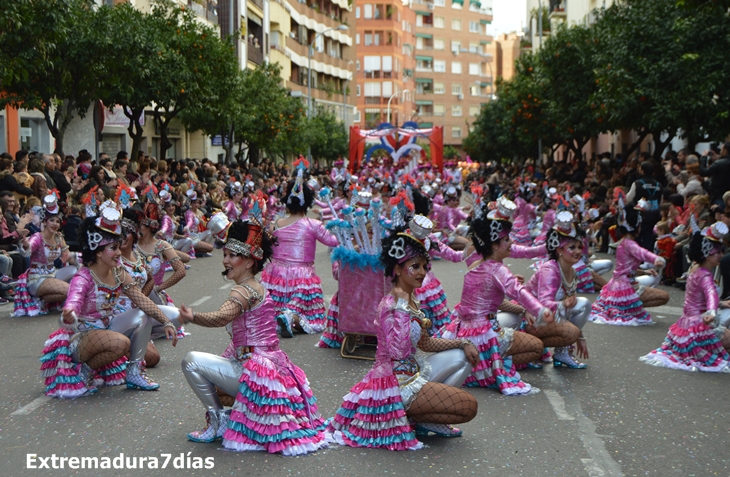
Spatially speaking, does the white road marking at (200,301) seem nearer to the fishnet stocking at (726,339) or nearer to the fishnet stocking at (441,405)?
the fishnet stocking at (726,339)

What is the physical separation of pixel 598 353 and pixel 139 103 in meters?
19.7

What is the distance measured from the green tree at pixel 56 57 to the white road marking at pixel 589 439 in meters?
10.8

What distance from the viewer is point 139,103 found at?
27.1 m

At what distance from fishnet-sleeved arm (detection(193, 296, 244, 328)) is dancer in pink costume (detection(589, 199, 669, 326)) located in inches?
262

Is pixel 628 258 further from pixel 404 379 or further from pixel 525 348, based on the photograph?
pixel 404 379

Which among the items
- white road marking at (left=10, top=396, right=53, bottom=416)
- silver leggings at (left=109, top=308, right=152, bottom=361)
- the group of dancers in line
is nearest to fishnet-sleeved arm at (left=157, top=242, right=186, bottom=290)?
the group of dancers in line

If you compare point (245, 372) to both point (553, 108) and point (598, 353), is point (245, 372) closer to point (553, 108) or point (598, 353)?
point (598, 353)

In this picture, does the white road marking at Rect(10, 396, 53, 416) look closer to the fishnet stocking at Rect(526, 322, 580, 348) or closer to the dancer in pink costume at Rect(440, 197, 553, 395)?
the dancer in pink costume at Rect(440, 197, 553, 395)

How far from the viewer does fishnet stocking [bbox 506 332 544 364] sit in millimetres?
8719

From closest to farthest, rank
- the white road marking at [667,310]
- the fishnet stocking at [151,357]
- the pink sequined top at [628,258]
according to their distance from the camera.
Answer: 1. the fishnet stocking at [151,357]
2. the pink sequined top at [628,258]
3. the white road marking at [667,310]

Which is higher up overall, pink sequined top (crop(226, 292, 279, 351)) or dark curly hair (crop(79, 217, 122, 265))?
dark curly hair (crop(79, 217, 122, 265))

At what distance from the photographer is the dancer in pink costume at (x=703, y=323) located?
9273 millimetres

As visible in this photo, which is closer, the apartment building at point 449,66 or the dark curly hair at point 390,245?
the dark curly hair at point 390,245

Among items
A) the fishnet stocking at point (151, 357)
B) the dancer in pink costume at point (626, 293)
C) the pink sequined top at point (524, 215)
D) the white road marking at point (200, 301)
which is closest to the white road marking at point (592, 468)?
the fishnet stocking at point (151, 357)
